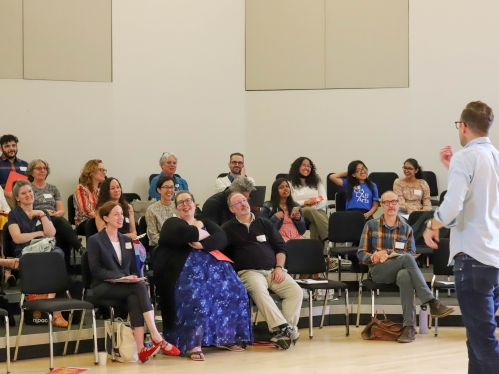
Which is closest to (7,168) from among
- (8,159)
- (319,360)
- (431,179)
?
(8,159)

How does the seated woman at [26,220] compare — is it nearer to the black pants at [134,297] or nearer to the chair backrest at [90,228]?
the chair backrest at [90,228]

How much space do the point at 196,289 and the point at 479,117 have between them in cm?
295

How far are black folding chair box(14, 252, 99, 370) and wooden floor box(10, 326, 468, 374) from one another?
0.26 metres

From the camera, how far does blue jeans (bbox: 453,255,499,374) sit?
3166mm

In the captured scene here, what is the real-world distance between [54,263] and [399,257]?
2778mm

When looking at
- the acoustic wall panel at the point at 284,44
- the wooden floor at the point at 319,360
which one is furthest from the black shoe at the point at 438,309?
the acoustic wall panel at the point at 284,44

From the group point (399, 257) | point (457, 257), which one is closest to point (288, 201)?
point (399, 257)

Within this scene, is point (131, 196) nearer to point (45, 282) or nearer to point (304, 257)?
point (304, 257)

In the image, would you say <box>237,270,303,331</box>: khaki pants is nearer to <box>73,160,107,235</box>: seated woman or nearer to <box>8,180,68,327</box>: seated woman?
<box>8,180,68,327</box>: seated woman

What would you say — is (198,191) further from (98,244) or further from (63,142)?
(98,244)

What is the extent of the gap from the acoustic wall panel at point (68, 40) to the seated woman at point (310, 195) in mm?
2366

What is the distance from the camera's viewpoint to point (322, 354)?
223 inches

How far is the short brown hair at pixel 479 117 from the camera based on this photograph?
3236 millimetres

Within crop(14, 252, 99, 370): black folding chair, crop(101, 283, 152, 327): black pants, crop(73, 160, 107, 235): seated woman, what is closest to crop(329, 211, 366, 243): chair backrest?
crop(73, 160, 107, 235): seated woman
